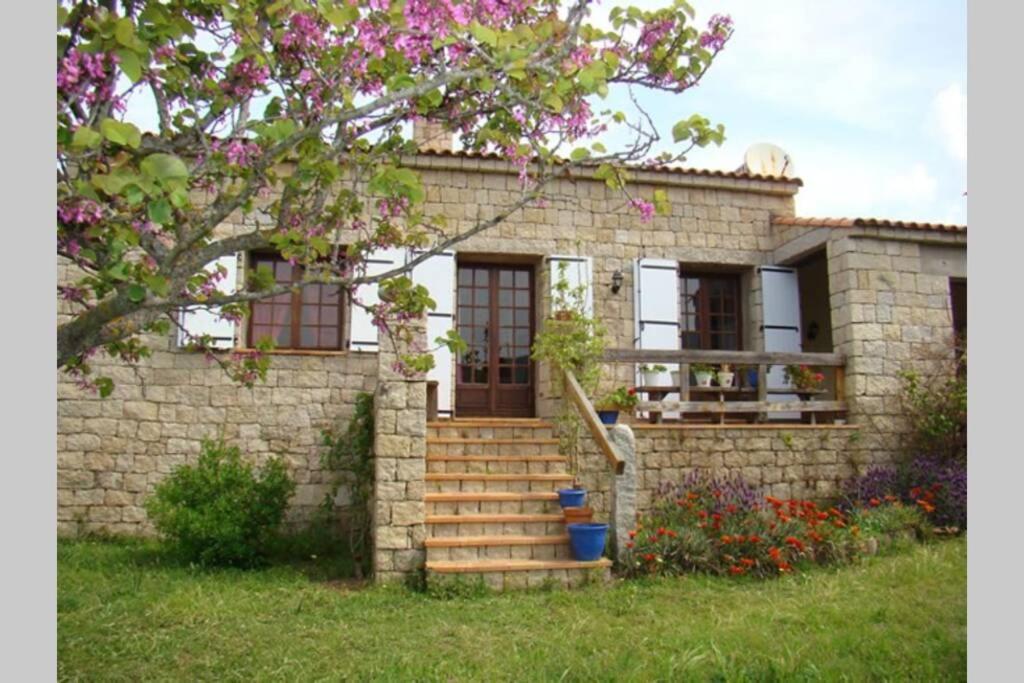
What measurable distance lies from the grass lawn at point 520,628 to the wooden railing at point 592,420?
1.04 metres

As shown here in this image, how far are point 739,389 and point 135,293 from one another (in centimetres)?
705

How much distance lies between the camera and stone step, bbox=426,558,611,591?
19.4 feet

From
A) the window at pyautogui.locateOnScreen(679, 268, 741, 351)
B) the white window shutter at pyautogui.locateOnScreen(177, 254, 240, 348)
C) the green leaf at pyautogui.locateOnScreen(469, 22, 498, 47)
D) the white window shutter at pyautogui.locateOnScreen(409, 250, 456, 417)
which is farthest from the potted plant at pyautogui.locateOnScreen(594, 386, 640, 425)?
the green leaf at pyautogui.locateOnScreen(469, 22, 498, 47)

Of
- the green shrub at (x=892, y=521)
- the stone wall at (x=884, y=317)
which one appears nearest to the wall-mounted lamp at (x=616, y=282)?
the stone wall at (x=884, y=317)

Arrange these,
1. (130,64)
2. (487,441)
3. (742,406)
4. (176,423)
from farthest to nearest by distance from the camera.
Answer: (742,406) < (176,423) < (487,441) < (130,64)

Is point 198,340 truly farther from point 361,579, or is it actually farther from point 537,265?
point 537,265

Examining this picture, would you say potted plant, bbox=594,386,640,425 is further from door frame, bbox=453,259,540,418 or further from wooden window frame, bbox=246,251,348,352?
wooden window frame, bbox=246,251,348,352

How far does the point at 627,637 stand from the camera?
185 inches

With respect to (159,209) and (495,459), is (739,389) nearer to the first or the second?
(495,459)

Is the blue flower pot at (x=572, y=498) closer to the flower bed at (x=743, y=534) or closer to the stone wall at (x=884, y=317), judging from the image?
the flower bed at (x=743, y=534)

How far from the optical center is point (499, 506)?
6824mm

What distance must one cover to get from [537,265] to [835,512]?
424cm

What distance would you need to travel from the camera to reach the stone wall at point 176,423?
26.1 ft

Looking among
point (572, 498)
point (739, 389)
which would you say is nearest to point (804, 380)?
point (739, 389)
